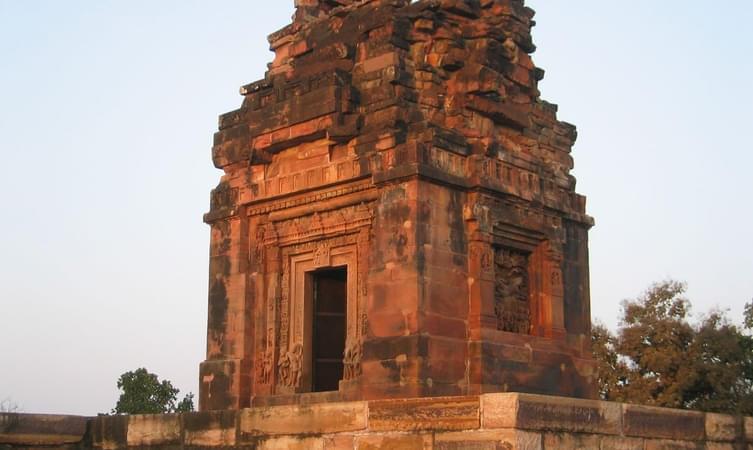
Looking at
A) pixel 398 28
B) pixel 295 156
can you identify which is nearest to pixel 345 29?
pixel 398 28

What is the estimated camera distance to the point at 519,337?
14281 millimetres

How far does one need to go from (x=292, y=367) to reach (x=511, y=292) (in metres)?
3.23

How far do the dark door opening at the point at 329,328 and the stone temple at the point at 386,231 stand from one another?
0.03 m

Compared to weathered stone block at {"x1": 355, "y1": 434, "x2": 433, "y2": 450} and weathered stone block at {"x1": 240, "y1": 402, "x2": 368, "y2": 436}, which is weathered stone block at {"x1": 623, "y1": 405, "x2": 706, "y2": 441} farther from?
weathered stone block at {"x1": 240, "y1": 402, "x2": 368, "y2": 436}

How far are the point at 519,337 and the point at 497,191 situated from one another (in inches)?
79.0

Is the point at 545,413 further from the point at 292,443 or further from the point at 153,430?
the point at 153,430

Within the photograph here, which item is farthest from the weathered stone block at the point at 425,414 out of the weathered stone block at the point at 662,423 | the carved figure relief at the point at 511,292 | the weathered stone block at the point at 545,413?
the carved figure relief at the point at 511,292

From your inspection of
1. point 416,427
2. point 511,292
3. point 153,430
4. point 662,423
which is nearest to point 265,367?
point 153,430

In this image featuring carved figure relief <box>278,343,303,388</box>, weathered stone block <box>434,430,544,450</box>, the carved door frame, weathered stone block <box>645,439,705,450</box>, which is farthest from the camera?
carved figure relief <box>278,343,303,388</box>

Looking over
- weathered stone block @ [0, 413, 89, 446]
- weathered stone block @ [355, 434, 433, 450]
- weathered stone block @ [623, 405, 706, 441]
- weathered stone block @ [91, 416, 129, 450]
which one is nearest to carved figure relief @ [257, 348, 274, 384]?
weathered stone block @ [91, 416, 129, 450]

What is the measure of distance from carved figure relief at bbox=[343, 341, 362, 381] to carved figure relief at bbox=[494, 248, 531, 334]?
1.94 meters

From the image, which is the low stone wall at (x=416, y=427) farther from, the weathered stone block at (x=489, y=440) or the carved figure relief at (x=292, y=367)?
the carved figure relief at (x=292, y=367)

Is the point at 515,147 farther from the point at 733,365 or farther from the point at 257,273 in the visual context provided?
the point at 733,365

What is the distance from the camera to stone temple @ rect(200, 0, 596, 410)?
44.1 feet
